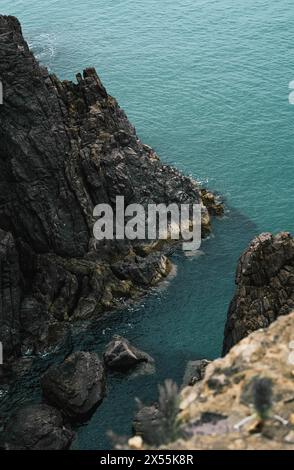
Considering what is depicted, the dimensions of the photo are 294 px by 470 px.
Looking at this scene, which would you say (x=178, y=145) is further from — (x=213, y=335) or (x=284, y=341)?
(x=284, y=341)

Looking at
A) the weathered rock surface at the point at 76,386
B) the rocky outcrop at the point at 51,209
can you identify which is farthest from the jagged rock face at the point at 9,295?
the weathered rock surface at the point at 76,386

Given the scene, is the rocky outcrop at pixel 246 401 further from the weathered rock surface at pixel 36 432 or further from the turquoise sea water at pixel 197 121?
the turquoise sea water at pixel 197 121

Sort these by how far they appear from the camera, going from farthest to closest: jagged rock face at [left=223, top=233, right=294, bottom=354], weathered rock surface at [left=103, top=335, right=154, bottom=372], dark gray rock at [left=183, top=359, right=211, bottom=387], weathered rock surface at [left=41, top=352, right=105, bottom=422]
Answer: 1. weathered rock surface at [left=103, top=335, right=154, bottom=372]
2. dark gray rock at [left=183, top=359, right=211, bottom=387]
3. weathered rock surface at [left=41, top=352, right=105, bottom=422]
4. jagged rock face at [left=223, top=233, right=294, bottom=354]

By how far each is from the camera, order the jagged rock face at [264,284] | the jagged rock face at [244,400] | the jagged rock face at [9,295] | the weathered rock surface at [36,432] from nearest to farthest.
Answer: the jagged rock face at [244,400] < the jagged rock face at [264,284] < the weathered rock surface at [36,432] < the jagged rock face at [9,295]

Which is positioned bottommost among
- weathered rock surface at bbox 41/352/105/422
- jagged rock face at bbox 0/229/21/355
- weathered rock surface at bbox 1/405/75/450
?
weathered rock surface at bbox 1/405/75/450

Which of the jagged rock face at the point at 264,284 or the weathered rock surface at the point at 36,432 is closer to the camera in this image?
the jagged rock face at the point at 264,284

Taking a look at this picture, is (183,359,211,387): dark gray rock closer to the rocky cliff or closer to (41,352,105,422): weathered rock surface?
(41,352,105,422): weathered rock surface

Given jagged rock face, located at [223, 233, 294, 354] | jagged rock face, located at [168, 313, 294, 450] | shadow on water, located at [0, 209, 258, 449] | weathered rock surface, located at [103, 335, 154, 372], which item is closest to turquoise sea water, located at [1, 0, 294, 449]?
shadow on water, located at [0, 209, 258, 449]
